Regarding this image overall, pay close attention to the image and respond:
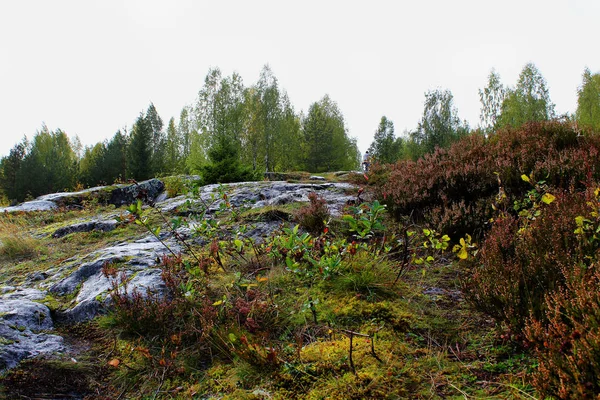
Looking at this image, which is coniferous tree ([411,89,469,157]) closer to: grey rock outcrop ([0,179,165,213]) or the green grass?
grey rock outcrop ([0,179,165,213])

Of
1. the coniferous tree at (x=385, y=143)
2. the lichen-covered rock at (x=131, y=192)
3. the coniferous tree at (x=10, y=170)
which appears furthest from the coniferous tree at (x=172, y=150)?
the lichen-covered rock at (x=131, y=192)

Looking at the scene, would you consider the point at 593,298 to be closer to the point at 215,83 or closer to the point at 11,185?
the point at 215,83

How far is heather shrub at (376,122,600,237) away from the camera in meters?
3.69

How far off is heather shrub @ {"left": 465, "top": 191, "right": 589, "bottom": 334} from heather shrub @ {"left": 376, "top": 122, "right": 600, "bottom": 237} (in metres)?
0.80

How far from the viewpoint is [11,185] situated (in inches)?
1208

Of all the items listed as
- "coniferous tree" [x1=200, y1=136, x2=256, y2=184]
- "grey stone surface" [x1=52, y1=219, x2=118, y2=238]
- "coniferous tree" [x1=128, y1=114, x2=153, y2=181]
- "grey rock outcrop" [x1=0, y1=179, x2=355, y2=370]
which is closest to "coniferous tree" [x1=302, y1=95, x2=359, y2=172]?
"coniferous tree" [x1=128, y1=114, x2=153, y2=181]

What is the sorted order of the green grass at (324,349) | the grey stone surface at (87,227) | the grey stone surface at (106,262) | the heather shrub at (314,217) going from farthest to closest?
1. the grey stone surface at (87,227)
2. the heather shrub at (314,217)
3. the grey stone surface at (106,262)
4. the green grass at (324,349)

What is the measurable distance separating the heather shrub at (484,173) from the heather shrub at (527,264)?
80 centimetres

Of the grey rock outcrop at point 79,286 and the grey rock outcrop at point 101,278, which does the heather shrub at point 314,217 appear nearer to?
the grey rock outcrop at point 79,286

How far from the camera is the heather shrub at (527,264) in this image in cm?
194

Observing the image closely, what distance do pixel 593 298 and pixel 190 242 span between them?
420 centimetres

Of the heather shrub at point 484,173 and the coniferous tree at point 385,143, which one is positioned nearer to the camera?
the heather shrub at point 484,173

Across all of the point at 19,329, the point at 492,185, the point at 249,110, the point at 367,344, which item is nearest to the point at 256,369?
the point at 367,344

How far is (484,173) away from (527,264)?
2360mm
